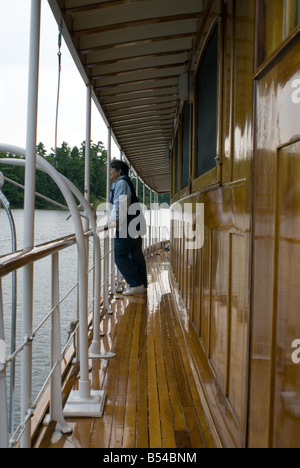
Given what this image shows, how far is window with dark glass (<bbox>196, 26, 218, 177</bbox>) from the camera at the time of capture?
2437 millimetres

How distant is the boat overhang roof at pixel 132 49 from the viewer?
8.04 feet

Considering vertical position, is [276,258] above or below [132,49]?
below

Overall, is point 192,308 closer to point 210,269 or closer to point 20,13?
point 210,269

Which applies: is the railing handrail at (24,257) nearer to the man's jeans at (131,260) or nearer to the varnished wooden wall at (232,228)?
the varnished wooden wall at (232,228)

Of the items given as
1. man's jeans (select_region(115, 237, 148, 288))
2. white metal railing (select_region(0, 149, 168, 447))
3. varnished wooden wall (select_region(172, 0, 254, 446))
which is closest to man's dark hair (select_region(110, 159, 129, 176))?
man's jeans (select_region(115, 237, 148, 288))

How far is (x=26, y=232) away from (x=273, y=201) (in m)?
0.79

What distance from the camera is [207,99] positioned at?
276 centimetres

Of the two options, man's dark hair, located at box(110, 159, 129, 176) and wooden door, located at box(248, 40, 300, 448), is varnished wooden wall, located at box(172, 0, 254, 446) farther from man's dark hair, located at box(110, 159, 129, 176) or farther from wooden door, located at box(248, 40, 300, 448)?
man's dark hair, located at box(110, 159, 129, 176)

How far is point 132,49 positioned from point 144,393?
223 cm

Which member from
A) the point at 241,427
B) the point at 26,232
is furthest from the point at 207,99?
the point at 241,427

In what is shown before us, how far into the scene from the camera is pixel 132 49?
3.07 m

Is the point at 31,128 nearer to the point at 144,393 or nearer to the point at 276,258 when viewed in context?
the point at 276,258

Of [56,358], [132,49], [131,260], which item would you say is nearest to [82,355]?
[56,358]

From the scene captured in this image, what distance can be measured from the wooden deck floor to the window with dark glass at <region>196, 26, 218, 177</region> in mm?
1179
